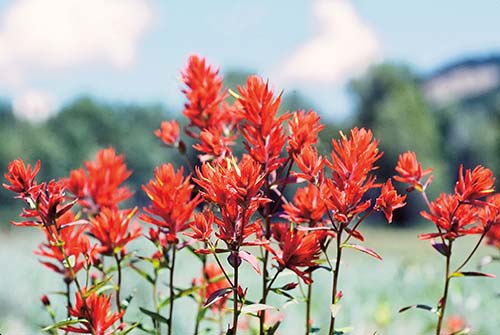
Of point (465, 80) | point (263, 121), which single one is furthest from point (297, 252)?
point (465, 80)

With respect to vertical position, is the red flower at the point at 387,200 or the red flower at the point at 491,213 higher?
the red flower at the point at 491,213

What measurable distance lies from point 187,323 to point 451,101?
162 feet

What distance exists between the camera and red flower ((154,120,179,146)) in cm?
159

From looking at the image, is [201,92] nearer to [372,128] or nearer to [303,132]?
[303,132]

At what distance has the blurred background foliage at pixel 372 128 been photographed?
1358 inches

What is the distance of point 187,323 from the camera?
302 cm

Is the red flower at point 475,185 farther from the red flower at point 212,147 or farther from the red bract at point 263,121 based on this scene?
the red flower at point 212,147

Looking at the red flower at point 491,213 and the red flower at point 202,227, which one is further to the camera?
the red flower at point 491,213

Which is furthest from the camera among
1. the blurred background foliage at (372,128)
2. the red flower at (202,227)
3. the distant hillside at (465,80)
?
the distant hillside at (465,80)

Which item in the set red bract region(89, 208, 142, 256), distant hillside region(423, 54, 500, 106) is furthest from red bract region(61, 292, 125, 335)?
distant hillside region(423, 54, 500, 106)

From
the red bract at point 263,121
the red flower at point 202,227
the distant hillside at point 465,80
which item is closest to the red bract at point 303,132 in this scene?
the red bract at point 263,121

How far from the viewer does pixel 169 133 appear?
1.60 m

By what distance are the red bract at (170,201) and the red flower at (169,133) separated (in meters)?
0.29

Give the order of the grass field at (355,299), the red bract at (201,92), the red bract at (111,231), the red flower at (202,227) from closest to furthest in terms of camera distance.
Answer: the red flower at (202,227) → the red bract at (111,231) → the red bract at (201,92) → the grass field at (355,299)
